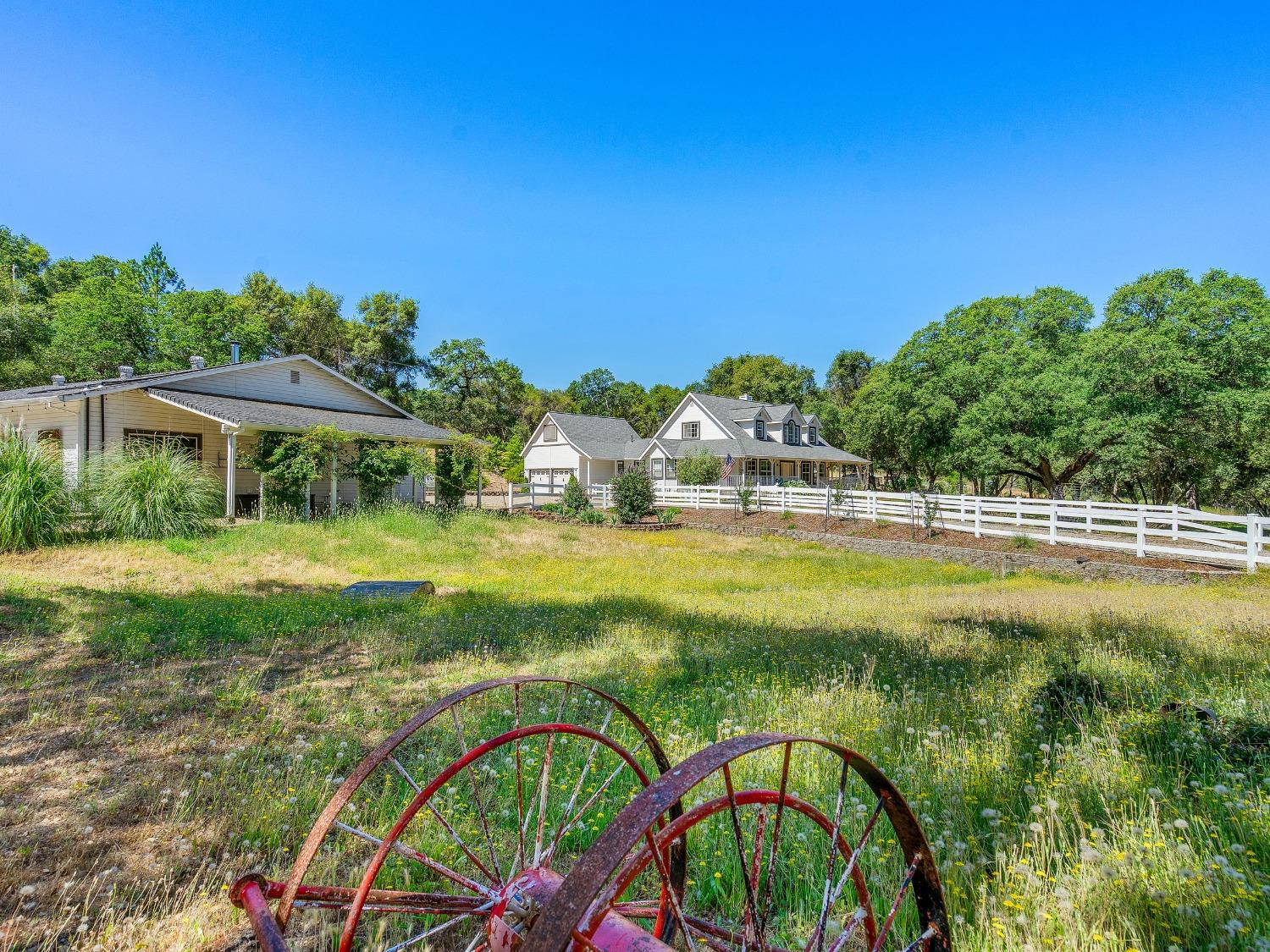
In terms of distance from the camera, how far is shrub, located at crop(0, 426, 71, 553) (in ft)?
38.9

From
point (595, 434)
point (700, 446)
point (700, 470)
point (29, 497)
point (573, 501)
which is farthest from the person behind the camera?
point (595, 434)

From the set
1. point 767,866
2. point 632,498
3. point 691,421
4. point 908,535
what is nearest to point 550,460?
point 691,421

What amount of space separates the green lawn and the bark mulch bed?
12.7 ft

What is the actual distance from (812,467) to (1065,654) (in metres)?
37.5

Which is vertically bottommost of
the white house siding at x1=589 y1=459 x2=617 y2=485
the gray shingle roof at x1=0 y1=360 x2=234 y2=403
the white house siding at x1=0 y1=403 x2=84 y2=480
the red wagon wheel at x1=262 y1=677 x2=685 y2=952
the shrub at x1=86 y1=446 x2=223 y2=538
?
the red wagon wheel at x1=262 y1=677 x2=685 y2=952

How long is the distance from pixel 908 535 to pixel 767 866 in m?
18.3

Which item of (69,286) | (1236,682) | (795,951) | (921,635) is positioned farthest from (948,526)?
(69,286)

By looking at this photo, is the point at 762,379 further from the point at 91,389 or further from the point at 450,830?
the point at 450,830

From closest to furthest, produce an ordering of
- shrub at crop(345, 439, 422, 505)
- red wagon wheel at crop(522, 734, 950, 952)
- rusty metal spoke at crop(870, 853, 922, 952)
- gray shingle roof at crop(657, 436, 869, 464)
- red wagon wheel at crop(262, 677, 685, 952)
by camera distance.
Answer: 1. red wagon wheel at crop(522, 734, 950, 952)
2. rusty metal spoke at crop(870, 853, 922, 952)
3. red wagon wheel at crop(262, 677, 685, 952)
4. shrub at crop(345, 439, 422, 505)
5. gray shingle roof at crop(657, 436, 869, 464)

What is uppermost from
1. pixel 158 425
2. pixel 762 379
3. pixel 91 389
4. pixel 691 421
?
pixel 762 379

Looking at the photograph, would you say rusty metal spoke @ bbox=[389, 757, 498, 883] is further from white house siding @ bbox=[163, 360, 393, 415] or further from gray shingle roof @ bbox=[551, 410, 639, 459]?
gray shingle roof @ bbox=[551, 410, 639, 459]

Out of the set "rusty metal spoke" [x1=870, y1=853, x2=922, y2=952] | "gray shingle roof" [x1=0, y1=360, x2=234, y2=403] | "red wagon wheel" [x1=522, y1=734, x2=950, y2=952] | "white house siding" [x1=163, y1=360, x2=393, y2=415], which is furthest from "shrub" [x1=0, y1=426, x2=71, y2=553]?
"rusty metal spoke" [x1=870, y1=853, x2=922, y2=952]

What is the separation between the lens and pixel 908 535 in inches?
760

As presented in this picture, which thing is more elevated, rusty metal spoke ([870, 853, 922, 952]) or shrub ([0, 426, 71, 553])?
shrub ([0, 426, 71, 553])
